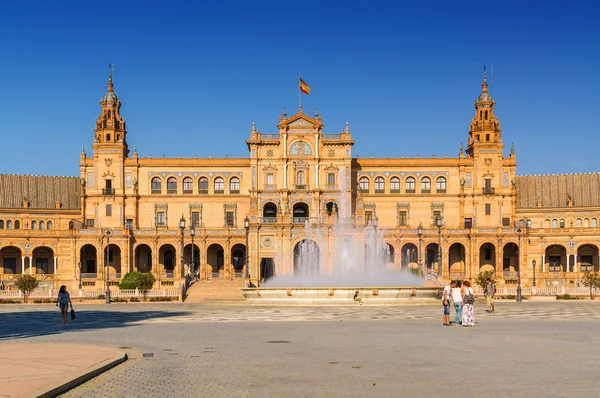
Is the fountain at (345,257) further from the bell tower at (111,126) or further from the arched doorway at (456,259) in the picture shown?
the bell tower at (111,126)

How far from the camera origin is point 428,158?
91.7m

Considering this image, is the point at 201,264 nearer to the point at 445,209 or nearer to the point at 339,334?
the point at 445,209

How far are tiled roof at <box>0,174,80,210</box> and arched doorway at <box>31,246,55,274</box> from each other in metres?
8.61

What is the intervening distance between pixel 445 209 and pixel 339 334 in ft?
221

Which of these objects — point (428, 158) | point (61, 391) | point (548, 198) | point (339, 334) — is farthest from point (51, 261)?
point (61, 391)

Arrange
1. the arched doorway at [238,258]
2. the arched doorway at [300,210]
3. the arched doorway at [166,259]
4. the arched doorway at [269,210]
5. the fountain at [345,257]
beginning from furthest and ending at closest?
the arched doorway at [238,258] < the arched doorway at [269,210] < the arched doorway at [300,210] < the arched doorway at [166,259] < the fountain at [345,257]

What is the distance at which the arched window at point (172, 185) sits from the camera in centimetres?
9119

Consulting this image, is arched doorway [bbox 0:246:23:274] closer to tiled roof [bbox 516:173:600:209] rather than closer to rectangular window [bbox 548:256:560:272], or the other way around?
tiled roof [bbox 516:173:600:209]

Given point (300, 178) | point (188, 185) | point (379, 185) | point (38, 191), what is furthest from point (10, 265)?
point (379, 185)

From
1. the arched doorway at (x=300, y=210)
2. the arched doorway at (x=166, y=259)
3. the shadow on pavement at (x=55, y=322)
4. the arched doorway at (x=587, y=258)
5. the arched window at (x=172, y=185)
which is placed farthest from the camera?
the arched window at (x=172, y=185)

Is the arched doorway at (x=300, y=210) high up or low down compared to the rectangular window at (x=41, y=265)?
up

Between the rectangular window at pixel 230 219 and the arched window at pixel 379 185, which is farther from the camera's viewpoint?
the arched window at pixel 379 185

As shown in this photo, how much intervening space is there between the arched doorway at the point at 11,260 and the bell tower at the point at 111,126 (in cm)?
1525

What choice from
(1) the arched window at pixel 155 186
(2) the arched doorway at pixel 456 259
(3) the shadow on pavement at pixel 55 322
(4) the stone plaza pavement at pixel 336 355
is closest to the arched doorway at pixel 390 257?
(2) the arched doorway at pixel 456 259
